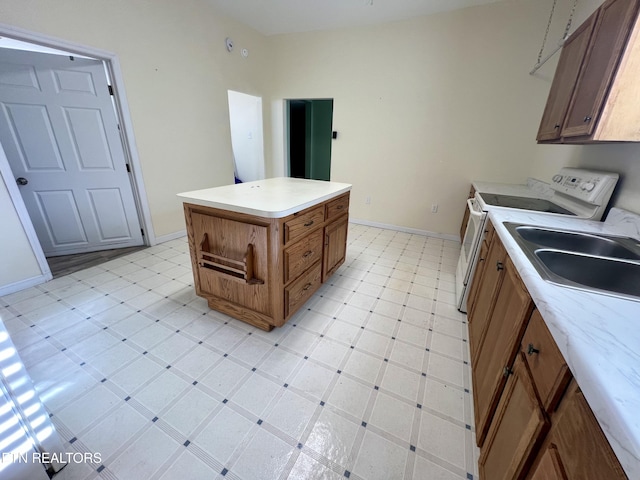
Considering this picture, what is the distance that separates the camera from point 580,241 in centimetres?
132

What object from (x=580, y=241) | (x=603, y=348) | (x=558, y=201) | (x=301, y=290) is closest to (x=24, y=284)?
(x=301, y=290)

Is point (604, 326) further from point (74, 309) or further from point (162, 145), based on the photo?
point (162, 145)

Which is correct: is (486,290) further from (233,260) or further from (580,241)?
(233,260)

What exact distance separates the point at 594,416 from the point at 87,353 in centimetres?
228

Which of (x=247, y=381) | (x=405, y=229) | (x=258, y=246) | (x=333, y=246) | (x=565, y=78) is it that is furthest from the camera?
(x=405, y=229)

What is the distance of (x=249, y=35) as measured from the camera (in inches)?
148

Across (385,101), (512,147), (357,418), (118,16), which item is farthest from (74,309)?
(512,147)

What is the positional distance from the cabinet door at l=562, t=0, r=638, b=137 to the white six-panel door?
154 inches

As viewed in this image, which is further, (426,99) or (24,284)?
(426,99)

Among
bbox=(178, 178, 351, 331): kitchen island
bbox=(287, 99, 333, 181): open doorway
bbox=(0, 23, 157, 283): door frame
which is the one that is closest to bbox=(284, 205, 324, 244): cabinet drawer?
bbox=(178, 178, 351, 331): kitchen island

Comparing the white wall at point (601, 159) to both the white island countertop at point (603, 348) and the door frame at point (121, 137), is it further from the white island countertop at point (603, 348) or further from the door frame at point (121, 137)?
the door frame at point (121, 137)

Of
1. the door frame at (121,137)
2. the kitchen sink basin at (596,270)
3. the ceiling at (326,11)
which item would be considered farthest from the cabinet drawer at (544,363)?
the ceiling at (326,11)

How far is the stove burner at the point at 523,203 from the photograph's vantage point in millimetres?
1852

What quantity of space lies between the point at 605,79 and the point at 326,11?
3.00 metres
